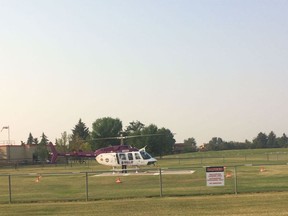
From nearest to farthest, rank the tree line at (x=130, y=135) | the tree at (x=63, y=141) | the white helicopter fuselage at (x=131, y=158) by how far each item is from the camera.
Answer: the white helicopter fuselage at (x=131, y=158) < the tree at (x=63, y=141) < the tree line at (x=130, y=135)

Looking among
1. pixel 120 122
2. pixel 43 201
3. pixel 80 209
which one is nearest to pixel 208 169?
pixel 80 209

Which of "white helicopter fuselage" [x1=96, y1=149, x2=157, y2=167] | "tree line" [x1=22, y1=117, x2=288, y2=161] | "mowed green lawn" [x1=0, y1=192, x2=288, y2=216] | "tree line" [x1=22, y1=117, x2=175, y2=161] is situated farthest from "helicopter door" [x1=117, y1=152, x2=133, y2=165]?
"tree line" [x1=22, y1=117, x2=175, y2=161]

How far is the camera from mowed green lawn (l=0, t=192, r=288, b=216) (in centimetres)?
1489

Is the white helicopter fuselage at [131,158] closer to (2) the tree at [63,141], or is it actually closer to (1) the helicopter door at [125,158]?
(1) the helicopter door at [125,158]

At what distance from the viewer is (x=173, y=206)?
644 inches

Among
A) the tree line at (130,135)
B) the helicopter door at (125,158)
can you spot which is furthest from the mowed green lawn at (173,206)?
the tree line at (130,135)

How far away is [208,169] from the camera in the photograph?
19.3 metres

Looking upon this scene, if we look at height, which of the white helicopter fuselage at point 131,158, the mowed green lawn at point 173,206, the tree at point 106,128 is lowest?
the mowed green lawn at point 173,206

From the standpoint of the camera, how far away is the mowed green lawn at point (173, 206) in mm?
14887

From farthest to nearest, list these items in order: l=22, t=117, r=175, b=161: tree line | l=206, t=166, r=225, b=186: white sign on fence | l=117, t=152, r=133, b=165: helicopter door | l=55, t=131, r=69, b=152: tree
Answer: l=22, t=117, r=175, b=161: tree line
l=55, t=131, r=69, b=152: tree
l=117, t=152, r=133, b=165: helicopter door
l=206, t=166, r=225, b=186: white sign on fence

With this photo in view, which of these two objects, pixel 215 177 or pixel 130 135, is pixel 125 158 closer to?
pixel 215 177

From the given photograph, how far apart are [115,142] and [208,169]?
124555 mm

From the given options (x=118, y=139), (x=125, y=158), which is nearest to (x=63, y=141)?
(x=118, y=139)

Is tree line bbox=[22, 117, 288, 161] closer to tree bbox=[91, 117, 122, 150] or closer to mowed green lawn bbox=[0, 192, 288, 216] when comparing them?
tree bbox=[91, 117, 122, 150]
